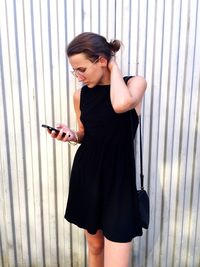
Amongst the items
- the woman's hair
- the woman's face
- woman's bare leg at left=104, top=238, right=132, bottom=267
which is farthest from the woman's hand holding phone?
woman's bare leg at left=104, top=238, right=132, bottom=267

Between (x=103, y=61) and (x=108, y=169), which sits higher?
(x=103, y=61)

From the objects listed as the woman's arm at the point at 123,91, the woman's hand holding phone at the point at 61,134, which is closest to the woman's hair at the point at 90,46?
the woman's arm at the point at 123,91

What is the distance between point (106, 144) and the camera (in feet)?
7.14

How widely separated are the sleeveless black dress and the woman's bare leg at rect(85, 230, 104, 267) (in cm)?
24

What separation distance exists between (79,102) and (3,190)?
1.22m

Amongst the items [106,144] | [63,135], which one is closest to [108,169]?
[106,144]

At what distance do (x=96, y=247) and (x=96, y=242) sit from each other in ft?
0.21

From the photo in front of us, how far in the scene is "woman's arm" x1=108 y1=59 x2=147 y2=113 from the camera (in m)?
2.00

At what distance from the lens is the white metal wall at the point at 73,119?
104 inches

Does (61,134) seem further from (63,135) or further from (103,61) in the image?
(103,61)

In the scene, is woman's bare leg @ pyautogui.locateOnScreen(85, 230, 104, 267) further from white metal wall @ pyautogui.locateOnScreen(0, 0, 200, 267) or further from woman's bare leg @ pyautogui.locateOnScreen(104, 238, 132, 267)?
white metal wall @ pyautogui.locateOnScreen(0, 0, 200, 267)

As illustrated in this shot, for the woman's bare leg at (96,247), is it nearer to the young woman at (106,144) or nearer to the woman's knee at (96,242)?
the woman's knee at (96,242)

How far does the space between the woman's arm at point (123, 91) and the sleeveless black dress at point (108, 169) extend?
12 centimetres

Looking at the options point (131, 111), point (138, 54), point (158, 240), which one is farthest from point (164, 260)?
point (138, 54)
